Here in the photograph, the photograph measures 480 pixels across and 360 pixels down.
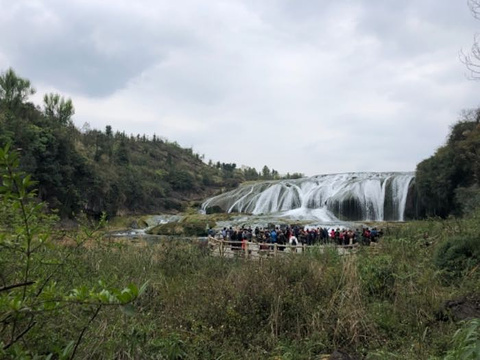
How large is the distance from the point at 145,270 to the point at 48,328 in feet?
13.8

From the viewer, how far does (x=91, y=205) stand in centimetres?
4747

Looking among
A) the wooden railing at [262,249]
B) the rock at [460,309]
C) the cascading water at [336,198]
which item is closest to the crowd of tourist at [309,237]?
the wooden railing at [262,249]

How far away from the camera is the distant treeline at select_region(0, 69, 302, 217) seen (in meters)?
36.7

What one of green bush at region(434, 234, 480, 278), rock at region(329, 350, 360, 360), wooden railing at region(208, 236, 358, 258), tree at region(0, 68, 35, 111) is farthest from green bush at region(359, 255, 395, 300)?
tree at region(0, 68, 35, 111)

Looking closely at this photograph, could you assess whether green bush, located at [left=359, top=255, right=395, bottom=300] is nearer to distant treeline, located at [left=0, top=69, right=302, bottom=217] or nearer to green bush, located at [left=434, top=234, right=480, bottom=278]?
green bush, located at [left=434, top=234, right=480, bottom=278]

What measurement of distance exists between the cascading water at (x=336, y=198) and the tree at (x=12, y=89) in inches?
981

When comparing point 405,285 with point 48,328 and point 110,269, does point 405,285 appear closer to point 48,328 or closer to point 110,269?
point 110,269

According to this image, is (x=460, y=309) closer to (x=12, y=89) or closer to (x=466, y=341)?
(x=466, y=341)

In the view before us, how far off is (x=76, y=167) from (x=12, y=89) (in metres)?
10.3

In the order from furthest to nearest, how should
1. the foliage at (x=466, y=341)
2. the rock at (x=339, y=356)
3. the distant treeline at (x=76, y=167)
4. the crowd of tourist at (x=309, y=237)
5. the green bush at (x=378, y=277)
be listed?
the distant treeline at (x=76, y=167) < the crowd of tourist at (x=309, y=237) < the green bush at (x=378, y=277) < the rock at (x=339, y=356) < the foliage at (x=466, y=341)

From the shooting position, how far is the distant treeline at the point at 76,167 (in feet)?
120

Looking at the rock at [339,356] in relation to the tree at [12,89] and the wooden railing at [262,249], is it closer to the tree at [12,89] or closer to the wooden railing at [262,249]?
the wooden railing at [262,249]

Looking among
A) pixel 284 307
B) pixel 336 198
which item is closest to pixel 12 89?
pixel 336 198

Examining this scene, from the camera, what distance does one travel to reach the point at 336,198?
35156 mm
